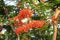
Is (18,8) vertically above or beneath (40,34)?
above

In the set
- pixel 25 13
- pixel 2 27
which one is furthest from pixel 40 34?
pixel 25 13

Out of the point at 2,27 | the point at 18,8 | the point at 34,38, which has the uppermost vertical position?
the point at 18,8

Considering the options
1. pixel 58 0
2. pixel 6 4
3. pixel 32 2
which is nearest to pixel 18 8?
pixel 6 4

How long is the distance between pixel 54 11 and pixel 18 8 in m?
2.02

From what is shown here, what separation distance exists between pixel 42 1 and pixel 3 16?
251 centimetres

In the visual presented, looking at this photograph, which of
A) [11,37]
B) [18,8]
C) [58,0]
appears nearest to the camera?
[58,0]

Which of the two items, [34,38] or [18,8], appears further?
[34,38]

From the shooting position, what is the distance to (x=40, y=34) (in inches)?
A: 591

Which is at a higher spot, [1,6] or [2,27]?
[1,6]

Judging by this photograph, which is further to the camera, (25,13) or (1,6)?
(1,6)

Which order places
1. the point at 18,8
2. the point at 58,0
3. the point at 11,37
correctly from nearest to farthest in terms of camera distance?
the point at 58,0 → the point at 18,8 → the point at 11,37

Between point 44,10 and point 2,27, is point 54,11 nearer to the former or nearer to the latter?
point 44,10

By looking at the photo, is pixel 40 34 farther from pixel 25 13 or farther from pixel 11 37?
pixel 25 13

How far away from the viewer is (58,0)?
11.2 m
